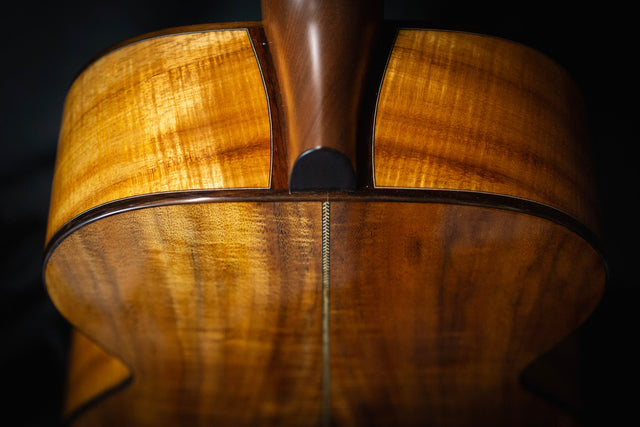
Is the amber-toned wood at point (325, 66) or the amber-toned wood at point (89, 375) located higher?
the amber-toned wood at point (325, 66)

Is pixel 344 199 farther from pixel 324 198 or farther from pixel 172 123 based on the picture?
pixel 172 123

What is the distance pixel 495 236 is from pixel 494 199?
5 centimetres

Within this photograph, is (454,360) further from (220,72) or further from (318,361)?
(220,72)

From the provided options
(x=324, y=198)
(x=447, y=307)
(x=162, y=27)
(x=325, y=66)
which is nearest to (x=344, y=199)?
(x=324, y=198)

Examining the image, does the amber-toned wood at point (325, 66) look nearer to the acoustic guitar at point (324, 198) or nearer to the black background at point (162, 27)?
the acoustic guitar at point (324, 198)

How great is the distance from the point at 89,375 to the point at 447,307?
1.81 ft

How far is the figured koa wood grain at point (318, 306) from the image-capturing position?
1.83 feet

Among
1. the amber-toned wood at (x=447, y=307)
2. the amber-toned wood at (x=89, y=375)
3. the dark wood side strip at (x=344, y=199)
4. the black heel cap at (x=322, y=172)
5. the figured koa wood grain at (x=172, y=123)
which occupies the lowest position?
the amber-toned wood at (x=89, y=375)

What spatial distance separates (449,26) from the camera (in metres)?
0.58

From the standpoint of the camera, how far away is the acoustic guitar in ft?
1.69

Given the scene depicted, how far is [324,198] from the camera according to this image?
0.52 m

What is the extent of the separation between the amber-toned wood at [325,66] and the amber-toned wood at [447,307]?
8 centimetres

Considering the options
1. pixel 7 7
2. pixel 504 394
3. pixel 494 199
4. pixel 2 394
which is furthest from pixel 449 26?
pixel 2 394

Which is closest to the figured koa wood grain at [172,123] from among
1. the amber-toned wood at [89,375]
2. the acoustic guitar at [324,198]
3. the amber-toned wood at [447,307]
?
the acoustic guitar at [324,198]
